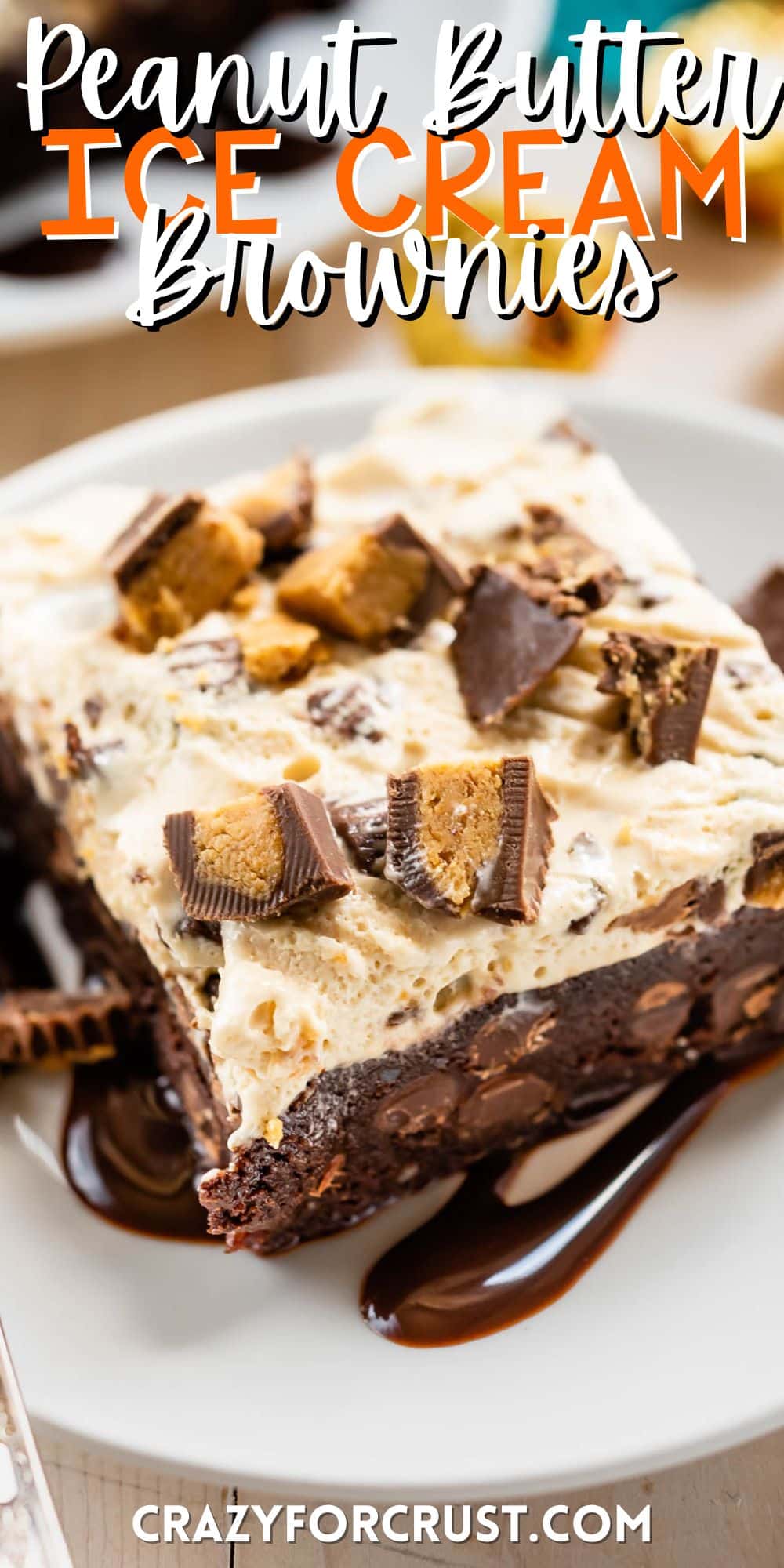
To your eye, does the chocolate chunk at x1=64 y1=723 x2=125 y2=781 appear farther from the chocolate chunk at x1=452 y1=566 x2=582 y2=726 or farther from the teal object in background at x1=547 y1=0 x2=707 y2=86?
the teal object in background at x1=547 y1=0 x2=707 y2=86

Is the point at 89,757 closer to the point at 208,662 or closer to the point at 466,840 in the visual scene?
the point at 208,662

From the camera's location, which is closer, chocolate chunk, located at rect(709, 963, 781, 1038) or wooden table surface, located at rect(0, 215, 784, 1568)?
chocolate chunk, located at rect(709, 963, 781, 1038)

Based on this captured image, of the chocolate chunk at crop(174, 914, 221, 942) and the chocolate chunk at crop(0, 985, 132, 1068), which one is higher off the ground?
the chocolate chunk at crop(174, 914, 221, 942)

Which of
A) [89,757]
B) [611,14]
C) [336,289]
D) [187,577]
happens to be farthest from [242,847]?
[611,14]

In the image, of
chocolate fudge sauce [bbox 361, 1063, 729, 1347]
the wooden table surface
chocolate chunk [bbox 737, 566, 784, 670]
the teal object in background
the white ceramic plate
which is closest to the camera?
the white ceramic plate

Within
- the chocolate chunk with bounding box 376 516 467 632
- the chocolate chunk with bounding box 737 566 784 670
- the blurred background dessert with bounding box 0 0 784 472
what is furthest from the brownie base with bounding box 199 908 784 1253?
the blurred background dessert with bounding box 0 0 784 472

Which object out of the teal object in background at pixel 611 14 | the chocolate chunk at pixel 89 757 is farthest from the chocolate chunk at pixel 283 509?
the teal object in background at pixel 611 14
